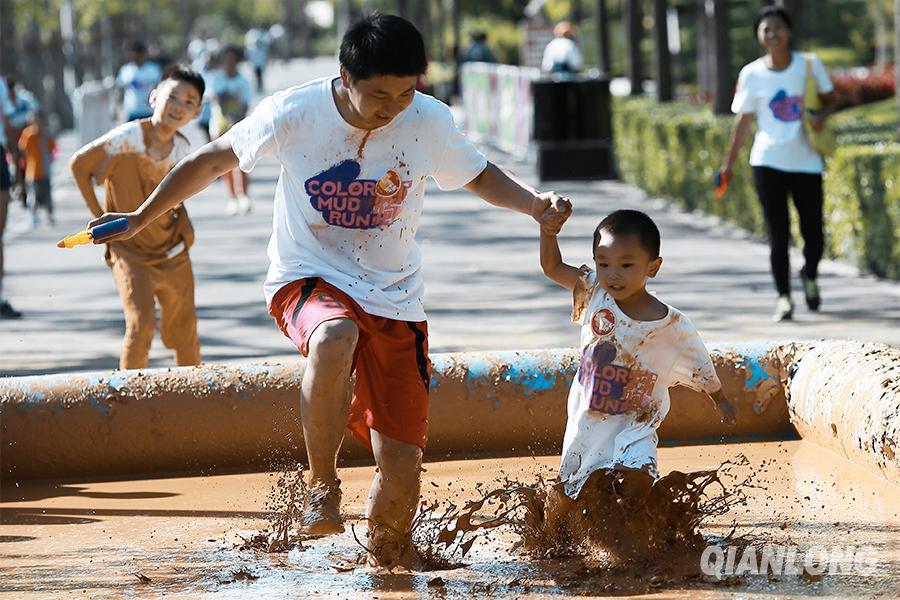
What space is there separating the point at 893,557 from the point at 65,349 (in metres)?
6.53

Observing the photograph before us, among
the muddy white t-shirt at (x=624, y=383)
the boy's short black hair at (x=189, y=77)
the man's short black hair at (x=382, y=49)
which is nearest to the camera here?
the man's short black hair at (x=382, y=49)

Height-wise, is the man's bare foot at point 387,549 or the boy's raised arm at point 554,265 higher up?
the boy's raised arm at point 554,265

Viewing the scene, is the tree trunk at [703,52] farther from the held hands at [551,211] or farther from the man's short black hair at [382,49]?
the man's short black hair at [382,49]

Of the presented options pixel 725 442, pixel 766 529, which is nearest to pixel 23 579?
pixel 766 529

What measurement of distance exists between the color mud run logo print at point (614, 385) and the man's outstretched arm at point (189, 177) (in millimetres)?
1379

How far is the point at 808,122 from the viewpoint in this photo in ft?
34.1

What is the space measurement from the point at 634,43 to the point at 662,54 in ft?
7.44

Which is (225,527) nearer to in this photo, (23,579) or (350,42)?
(23,579)

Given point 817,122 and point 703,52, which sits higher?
point 703,52

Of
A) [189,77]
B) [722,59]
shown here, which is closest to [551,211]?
[189,77]

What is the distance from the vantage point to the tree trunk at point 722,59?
18625 millimetres

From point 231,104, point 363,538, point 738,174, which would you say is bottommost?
point 363,538

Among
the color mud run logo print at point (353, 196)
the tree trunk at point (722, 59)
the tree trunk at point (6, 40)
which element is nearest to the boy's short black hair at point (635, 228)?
the color mud run logo print at point (353, 196)

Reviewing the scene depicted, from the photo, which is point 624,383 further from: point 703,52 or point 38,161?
point 703,52
